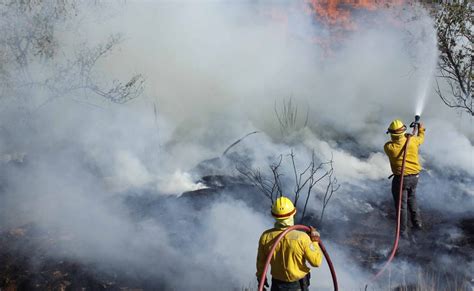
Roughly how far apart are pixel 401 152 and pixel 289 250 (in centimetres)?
296

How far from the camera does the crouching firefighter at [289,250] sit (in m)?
3.41

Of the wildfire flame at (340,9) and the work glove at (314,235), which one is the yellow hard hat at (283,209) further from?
the wildfire flame at (340,9)

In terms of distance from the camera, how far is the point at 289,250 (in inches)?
135

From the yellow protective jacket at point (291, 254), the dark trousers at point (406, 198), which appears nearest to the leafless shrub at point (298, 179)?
the dark trousers at point (406, 198)

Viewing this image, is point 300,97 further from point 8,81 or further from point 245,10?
point 8,81

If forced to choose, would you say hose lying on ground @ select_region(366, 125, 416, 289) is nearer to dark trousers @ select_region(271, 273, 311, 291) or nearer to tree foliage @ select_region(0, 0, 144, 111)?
dark trousers @ select_region(271, 273, 311, 291)

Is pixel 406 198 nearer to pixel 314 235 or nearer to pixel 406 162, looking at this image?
pixel 406 162

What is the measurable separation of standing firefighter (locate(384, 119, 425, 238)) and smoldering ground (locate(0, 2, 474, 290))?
1.24 feet

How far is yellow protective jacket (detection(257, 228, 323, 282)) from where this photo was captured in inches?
134

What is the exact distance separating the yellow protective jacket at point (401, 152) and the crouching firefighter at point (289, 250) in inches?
109

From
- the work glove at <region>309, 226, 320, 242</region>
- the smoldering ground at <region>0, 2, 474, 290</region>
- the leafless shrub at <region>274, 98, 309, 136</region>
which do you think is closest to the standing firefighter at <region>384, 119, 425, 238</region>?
the smoldering ground at <region>0, 2, 474, 290</region>

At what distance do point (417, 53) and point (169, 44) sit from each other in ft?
19.7

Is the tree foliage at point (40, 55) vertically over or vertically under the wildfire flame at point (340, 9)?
under

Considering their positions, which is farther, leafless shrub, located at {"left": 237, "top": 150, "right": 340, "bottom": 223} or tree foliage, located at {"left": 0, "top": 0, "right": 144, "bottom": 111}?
tree foliage, located at {"left": 0, "top": 0, "right": 144, "bottom": 111}
